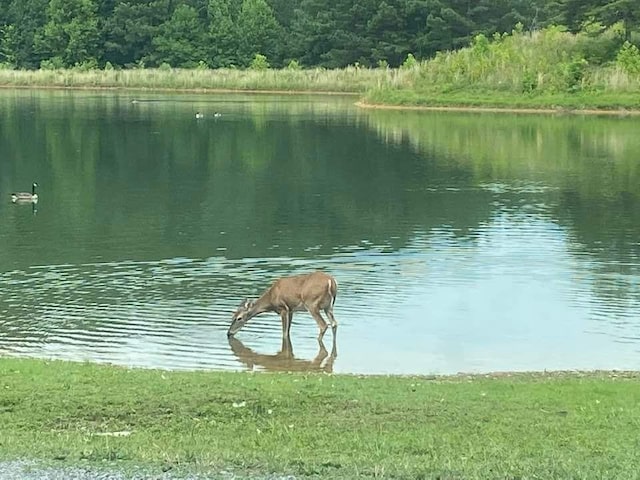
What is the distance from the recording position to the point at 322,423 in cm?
1004

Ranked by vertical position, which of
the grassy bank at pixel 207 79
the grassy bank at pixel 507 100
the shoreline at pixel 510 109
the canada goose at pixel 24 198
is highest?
the grassy bank at pixel 207 79

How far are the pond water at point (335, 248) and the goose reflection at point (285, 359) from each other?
0.14 feet

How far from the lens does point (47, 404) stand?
34.6 ft

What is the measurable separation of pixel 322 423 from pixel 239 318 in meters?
7.15

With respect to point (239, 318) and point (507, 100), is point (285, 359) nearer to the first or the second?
point (239, 318)

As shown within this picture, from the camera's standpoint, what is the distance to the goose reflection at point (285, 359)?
1544 cm

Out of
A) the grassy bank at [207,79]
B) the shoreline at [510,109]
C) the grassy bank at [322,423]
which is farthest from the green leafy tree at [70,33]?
the grassy bank at [322,423]

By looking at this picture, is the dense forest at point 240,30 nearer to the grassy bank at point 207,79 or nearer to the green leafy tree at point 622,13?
the grassy bank at point 207,79

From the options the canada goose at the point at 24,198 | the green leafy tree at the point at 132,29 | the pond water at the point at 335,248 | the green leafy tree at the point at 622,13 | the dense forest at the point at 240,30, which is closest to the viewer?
the pond water at the point at 335,248

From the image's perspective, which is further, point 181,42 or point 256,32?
point 256,32

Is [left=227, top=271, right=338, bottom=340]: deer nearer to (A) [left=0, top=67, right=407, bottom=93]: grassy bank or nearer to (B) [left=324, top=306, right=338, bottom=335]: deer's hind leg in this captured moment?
(B) [left=324, top=306, right=338, bottom=335]: deer's hind leg

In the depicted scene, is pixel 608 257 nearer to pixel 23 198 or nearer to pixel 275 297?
pixel 275 297

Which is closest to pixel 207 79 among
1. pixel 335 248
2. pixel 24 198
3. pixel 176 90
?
pixel 176 90

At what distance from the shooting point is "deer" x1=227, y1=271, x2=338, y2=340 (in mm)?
16734
